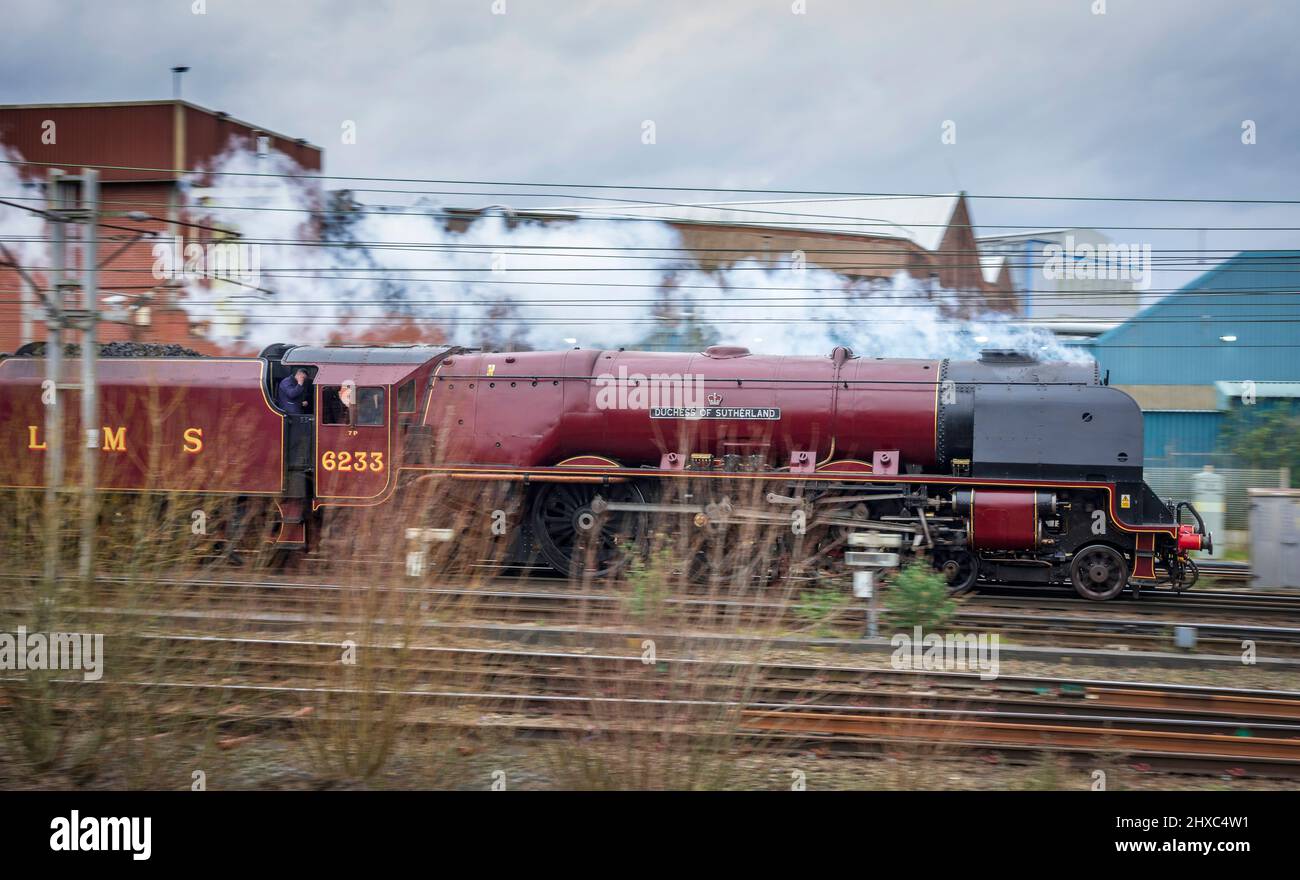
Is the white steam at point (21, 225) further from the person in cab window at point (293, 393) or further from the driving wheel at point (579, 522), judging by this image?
the driving wheel at point (579, 522)

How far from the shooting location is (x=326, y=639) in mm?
5828

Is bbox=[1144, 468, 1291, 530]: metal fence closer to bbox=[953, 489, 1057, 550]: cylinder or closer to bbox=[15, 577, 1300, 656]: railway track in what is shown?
bbox=[15, 577, 1300, 656]: railway track

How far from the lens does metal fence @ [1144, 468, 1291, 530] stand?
19703 mm

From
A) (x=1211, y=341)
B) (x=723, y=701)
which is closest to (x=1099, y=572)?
(x=723, y=701)

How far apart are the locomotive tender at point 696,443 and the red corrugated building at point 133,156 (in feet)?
42.0

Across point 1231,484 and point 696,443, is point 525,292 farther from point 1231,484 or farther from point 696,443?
point 1231,484

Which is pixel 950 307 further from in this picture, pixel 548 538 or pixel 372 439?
pixel 372 439

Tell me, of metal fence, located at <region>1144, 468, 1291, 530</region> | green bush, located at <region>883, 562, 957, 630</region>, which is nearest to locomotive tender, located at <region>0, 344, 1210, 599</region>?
green bush, located at <region>883, 562, 957, 630</region>

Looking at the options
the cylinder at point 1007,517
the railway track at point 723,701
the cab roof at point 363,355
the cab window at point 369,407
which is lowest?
the railway track at point 723,701

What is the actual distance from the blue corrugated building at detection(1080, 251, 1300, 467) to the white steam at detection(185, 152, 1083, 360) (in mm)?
9607

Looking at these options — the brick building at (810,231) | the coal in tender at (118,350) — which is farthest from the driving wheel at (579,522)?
the brick building at (810,231)

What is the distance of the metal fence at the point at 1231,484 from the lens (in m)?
19.7

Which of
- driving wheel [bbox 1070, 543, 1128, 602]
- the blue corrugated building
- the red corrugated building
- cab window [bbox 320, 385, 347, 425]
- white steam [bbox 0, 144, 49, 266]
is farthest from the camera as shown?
the blue corrugated building
